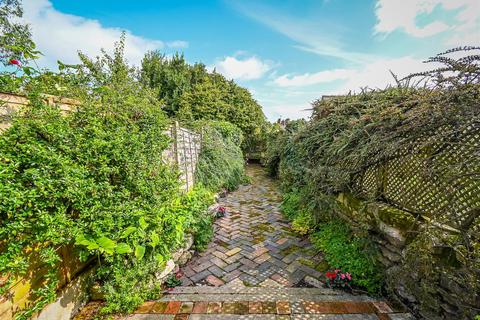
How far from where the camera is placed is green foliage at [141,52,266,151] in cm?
1336

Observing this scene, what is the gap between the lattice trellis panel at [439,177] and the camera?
1438mm

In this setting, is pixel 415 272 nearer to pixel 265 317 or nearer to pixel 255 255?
pixel 265 317

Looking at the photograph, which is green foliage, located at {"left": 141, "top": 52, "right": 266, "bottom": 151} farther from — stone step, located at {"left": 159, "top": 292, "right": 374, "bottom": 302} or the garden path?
stone step, located at {"left": 159, "top": 292, "right": 374, "bottom": 302}

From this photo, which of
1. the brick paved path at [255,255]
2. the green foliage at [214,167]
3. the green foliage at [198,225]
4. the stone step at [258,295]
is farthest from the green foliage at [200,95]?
the stone step at [258,295]

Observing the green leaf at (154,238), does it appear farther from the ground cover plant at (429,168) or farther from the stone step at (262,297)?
the ground cover plant at (429,168)

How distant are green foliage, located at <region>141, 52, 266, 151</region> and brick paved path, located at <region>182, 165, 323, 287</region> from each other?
9.70 meters

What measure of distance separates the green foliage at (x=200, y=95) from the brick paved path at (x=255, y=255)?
31.8ft

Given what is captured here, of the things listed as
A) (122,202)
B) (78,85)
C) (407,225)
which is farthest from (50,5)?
(407,225)

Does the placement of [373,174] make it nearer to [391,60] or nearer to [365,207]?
[365,207]

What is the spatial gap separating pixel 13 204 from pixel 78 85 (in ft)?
7.16

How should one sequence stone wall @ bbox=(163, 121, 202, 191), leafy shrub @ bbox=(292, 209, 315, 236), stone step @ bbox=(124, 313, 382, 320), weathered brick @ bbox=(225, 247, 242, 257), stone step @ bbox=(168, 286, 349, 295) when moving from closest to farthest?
stone step @ bbox=(124, 313, 382, 320) < stone step @ bbox=(168, 286, 349, 295) < weathered brick @ bbox=(225, 247, 242, 257) < leafy shrub @ bbox=(292, 209, 315, 236) < stone wall @ bbox=(163, 121, 202, 191)

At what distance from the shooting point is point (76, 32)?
451 cm

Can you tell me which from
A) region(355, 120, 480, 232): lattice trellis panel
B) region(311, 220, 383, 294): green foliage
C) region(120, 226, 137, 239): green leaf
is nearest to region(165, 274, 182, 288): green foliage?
region(120, 226, 137, 239): green leaf

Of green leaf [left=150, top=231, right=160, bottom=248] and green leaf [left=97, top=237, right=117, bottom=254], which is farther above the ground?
green leaf [left=97, top=237, right=117, bottom=254]
